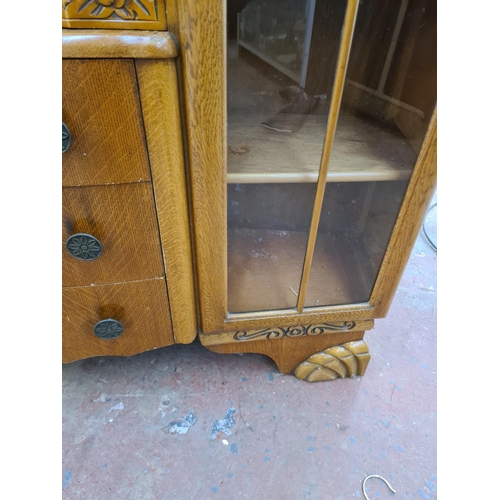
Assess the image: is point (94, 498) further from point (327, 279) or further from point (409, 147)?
point (409, 147)

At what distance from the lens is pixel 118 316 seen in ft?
1.97

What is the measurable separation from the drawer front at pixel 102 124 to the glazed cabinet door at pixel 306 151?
7 cm

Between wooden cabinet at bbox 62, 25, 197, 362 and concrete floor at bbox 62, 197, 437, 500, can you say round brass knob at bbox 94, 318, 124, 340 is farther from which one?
concrete floor at bbox 62, 197, 437, 500

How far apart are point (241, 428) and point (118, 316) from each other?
33cm

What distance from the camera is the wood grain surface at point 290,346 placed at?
2.33 feet

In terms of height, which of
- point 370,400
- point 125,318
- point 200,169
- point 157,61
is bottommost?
point 370,400

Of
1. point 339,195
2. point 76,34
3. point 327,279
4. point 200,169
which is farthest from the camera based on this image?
point 327,279

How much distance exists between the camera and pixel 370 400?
2.47ft

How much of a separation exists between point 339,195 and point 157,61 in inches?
12.7

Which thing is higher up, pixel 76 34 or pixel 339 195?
pixel 76 34

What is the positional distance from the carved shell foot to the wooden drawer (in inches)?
11.7

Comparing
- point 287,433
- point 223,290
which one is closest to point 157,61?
point 223,290

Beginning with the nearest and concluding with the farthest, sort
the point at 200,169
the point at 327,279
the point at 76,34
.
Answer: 1. the point at 76,34
2. the point at 200,169
3. the point at 327,279

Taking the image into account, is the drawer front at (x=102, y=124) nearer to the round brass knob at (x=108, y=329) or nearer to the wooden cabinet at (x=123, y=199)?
the wooden cabinet at (x=123, y=199)
